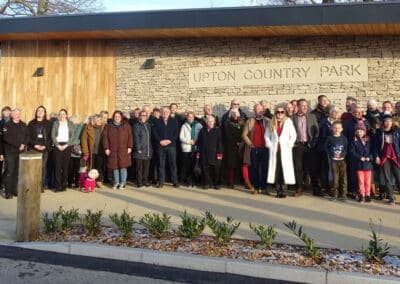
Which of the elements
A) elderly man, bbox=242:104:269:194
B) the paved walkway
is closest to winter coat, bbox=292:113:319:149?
elderly man, bbox=242:104:269:194

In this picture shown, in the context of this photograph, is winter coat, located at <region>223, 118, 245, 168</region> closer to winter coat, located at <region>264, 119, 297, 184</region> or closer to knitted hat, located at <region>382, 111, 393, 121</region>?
winter coat, located at <region>264, 119, 297, 184</region>

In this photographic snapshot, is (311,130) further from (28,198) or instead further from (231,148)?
(28,198)

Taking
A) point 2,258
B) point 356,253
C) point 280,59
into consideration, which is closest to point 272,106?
point 280,59

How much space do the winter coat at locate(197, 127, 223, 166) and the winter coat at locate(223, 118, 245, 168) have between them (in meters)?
0.21

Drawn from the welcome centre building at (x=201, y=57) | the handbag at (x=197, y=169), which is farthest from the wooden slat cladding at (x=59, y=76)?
the handbag at (x=197, y=169)

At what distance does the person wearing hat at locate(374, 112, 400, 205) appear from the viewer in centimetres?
819

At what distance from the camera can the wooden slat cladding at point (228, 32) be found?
10.1 metres

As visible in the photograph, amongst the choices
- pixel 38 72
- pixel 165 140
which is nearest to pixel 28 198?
pixel 165 140

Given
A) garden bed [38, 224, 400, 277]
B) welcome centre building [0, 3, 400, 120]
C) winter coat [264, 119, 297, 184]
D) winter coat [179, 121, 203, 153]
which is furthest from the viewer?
welcome centre building [0, 3, 400, 120]

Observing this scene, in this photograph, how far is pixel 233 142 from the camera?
9.84 meters

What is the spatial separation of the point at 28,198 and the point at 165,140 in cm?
457

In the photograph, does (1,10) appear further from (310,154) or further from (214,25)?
(310,154)

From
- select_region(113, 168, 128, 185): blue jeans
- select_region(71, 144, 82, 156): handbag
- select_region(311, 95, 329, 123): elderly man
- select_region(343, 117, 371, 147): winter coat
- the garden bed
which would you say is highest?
select_region(311, 95, 329, 123): elderly man

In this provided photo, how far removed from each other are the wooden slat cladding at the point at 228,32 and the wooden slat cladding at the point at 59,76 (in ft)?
1.24
